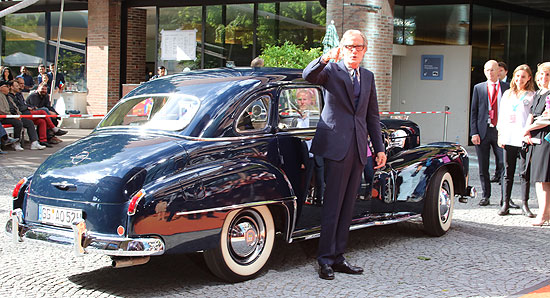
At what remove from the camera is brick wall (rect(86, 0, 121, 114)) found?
23062mm

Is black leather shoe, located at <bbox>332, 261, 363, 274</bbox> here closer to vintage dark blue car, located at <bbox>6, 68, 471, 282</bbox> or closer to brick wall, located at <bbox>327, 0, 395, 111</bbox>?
vintage dark blue car, located at <bbox>6, 68, 471, 282</bbox>

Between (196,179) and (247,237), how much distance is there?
29.9 inches

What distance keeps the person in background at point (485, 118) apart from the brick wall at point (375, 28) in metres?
6.69

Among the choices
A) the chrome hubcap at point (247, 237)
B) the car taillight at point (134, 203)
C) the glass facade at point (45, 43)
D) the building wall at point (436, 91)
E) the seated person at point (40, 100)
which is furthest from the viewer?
the glass facade at point (45, 43)

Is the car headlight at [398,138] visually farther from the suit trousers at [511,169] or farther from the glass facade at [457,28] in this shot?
the glass facade at [457,28]

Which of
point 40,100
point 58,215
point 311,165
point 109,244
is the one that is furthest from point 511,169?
point 40,100

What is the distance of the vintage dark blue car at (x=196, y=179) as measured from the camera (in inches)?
209

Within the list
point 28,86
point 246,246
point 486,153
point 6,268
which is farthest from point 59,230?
point 28,86

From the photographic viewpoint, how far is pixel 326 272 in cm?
605

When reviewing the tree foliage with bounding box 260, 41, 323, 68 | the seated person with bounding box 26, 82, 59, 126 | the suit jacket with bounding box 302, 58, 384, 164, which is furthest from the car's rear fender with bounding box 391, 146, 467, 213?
the seated person with bounding box 26, 82, 59, 126

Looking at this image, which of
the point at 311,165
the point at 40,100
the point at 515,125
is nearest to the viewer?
the point at 311,165

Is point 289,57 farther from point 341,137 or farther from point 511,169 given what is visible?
point 341,137

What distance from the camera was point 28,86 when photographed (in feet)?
68.8

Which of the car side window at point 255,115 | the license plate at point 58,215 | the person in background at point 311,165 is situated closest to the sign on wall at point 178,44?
the person in background at point 311,165
